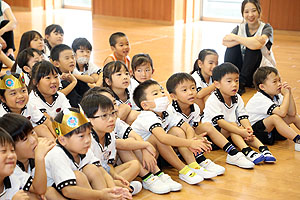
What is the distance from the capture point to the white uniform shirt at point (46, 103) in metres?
3.41

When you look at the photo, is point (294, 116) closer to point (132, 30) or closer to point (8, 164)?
point (8, 164)

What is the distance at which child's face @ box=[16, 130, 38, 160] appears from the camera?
238 centimetres

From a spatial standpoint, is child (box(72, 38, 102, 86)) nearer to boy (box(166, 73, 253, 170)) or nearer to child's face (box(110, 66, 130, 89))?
child's face (box(110, 66, 130, 89))

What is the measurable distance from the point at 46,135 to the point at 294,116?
1854 mm

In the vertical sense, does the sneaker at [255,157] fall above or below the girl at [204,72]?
below

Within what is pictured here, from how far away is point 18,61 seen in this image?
4.02 metres

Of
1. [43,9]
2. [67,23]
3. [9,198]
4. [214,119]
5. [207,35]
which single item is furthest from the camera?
[43,9]

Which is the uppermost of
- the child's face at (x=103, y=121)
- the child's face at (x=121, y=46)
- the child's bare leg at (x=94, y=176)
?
the child's face at (x=121, y=46)

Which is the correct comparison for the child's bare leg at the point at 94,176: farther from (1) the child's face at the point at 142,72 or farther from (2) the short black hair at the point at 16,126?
(1) the child's face at the point at 142,72

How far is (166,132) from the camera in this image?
3.34 metres

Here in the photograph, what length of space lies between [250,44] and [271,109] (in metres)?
1.59

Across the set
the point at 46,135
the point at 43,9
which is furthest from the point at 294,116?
the point at 43,9

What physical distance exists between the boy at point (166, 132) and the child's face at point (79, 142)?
0.67 m

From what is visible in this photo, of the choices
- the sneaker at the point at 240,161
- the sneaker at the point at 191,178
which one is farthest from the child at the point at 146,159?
the sneaker at the point at 240,161
